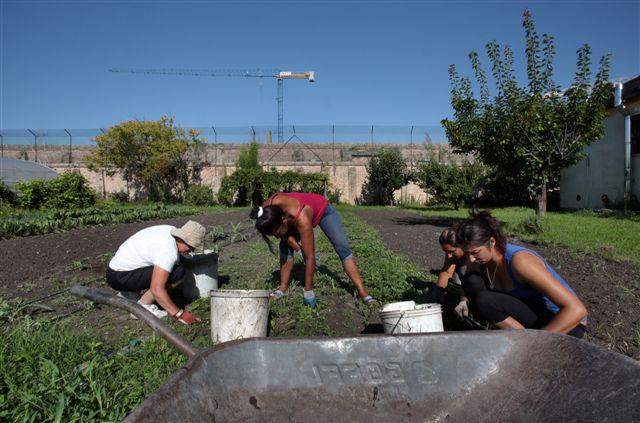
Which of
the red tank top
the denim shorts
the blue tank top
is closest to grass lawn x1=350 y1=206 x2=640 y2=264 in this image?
the denim shorts

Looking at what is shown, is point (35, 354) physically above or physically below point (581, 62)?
below

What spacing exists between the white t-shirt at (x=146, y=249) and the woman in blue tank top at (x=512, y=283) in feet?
7.85

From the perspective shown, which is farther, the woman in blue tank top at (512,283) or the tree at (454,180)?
the tree at (454,180)

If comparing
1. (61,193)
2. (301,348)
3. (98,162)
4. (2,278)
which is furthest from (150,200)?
(301,348)

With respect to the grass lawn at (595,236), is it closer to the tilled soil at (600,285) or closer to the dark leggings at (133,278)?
the tilled soil at (600,285)

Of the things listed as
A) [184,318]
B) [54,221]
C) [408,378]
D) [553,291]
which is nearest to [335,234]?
[184,318]

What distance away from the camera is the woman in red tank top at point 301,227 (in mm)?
3982

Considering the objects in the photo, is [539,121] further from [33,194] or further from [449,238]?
[33,194]

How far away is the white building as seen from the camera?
45.8 ft

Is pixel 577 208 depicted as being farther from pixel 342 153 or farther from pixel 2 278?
pixel 2 278

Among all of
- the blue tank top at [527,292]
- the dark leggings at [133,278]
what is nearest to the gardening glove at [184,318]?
the dark leggings at [133,278]

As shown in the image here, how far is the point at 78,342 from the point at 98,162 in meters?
22.5

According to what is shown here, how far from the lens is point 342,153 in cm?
2784

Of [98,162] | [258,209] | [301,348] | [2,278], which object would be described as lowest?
[2,278]
